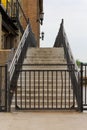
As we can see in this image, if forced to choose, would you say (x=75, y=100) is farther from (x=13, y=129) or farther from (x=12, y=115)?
(x=13, y=129)

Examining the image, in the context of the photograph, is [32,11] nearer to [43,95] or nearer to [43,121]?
[43,95]

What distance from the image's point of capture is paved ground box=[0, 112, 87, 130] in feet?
34.0

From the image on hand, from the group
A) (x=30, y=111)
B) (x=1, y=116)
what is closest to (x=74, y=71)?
(x=30, y=111)

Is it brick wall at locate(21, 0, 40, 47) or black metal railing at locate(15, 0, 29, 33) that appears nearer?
black metal railing at locate(15, 0, 29, 33)

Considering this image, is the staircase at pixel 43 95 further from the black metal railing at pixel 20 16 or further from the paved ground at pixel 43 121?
the black metal railing at pixel 20 16

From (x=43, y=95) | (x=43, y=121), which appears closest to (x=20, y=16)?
(x=43, y=95)

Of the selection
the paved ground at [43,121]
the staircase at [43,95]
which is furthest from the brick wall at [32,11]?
the paved ground at [43,121]

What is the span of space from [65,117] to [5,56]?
4.97m

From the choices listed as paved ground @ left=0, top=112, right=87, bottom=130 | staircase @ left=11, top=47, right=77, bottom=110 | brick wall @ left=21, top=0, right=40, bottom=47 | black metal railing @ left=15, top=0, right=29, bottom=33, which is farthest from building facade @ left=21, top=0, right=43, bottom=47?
paved ground @ left=0, top=112, right=87, bottom=130

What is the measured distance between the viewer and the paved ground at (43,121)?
10.4m

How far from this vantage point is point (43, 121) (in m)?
11.2

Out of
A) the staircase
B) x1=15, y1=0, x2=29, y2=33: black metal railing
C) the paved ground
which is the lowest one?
the paved ground

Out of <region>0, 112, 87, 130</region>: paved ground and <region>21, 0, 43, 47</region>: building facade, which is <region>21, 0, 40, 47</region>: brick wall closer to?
<region>21, 0, 43, 47</region>: building facade

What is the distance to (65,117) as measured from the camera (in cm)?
1190
